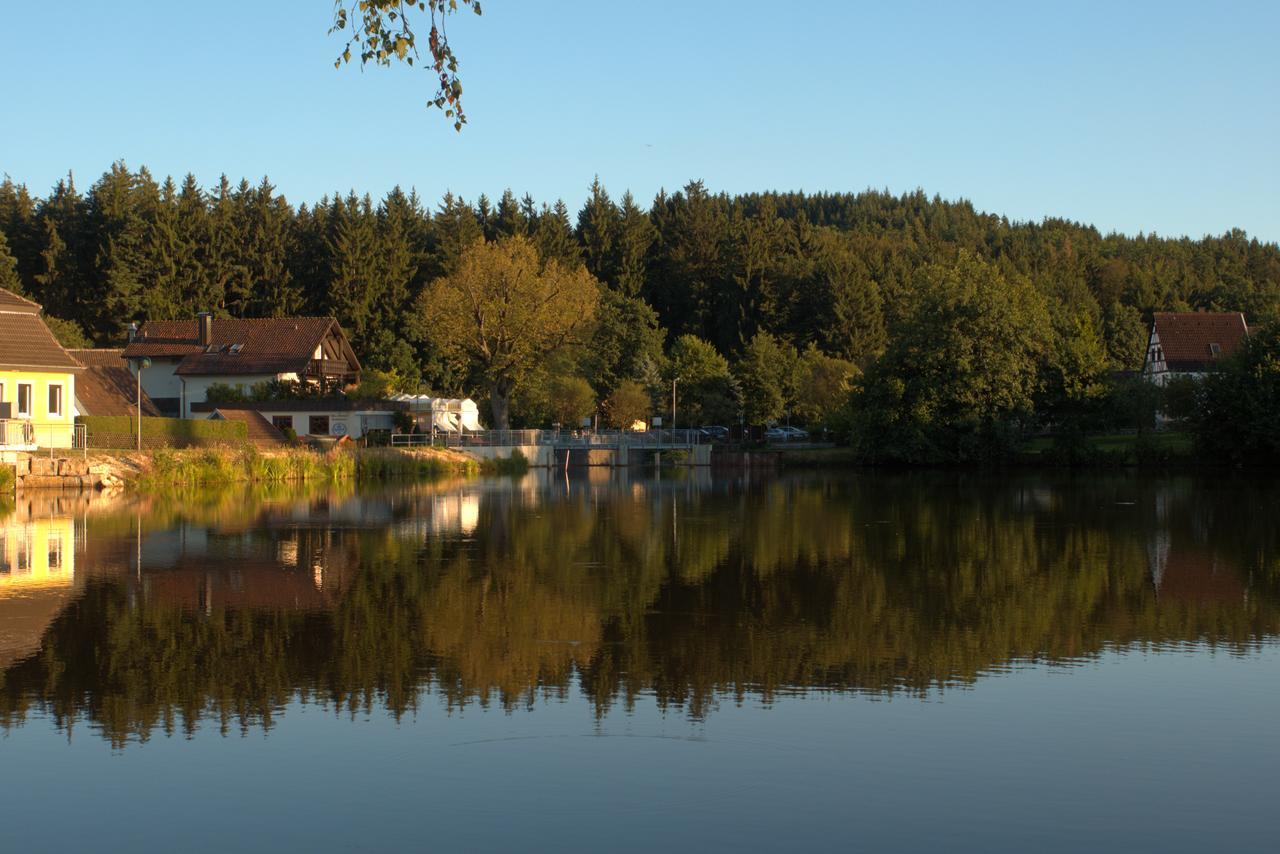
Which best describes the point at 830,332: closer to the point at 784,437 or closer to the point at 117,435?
the point at 784,437

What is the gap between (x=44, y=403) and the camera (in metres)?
41.8

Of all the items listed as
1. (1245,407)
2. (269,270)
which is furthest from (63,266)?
(1245,407)

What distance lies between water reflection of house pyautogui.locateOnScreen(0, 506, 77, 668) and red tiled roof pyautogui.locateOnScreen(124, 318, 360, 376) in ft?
135

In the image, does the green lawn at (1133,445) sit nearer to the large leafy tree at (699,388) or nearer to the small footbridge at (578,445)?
the small footbridge at (578,445)

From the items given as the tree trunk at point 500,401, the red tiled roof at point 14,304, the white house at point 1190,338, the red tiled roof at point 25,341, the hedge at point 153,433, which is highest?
the white house at point 1190,338

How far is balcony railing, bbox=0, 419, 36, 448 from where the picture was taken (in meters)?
38.7

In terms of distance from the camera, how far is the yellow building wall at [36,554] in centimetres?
1641

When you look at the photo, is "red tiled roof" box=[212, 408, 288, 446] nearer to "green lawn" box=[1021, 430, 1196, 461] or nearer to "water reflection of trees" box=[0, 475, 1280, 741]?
"water reflection of trees" box=[0, 475, 1280, 741]

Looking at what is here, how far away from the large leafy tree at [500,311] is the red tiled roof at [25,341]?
26759 mm

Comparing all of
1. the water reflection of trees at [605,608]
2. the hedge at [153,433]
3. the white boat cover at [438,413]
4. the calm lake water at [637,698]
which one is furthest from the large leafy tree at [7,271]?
the calm lake water at [637,698]

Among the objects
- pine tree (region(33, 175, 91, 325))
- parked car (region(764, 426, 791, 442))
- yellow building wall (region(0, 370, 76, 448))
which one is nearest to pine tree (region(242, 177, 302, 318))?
pine tree (region(33, 175, 91, 325))

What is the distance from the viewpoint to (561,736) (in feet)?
29.1

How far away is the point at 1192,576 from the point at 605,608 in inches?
344

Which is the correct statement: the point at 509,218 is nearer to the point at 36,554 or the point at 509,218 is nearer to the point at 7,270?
the point at 7,270
